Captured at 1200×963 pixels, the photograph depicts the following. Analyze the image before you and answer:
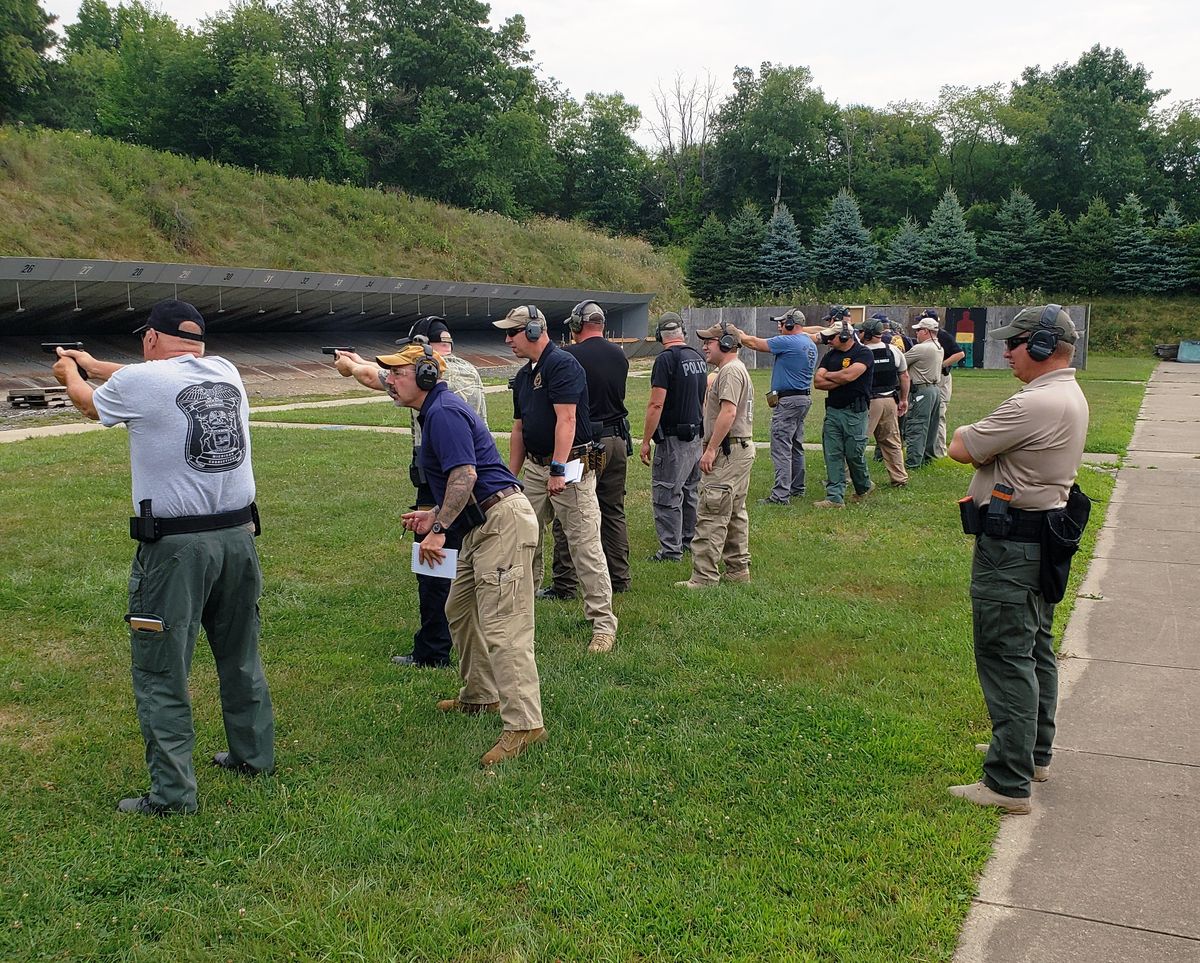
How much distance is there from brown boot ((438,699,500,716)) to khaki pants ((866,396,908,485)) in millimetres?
6995

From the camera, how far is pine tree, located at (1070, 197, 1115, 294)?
43.9 m

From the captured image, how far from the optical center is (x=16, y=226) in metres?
26.2

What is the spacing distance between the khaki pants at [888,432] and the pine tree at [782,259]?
3741 centimetres

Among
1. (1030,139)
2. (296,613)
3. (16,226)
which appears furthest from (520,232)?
(296,613)

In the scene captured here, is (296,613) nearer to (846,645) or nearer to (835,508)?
(846,645)

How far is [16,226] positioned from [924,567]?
27.0 metres

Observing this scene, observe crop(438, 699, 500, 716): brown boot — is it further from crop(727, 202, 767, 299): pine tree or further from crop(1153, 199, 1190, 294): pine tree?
crop(1153, 199, 1190, 294): pine tree

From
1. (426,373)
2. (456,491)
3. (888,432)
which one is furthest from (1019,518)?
(888,432)

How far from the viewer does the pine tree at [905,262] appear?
4559cm

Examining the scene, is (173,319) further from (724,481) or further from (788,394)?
(788,394)

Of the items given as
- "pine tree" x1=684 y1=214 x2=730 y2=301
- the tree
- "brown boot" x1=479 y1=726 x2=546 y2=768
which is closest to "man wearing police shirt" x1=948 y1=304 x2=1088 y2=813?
"brown boot" x1=479 y1=726 x2=546 y2=768

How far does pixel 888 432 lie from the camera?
36.6 feet

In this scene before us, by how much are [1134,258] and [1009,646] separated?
46788mm

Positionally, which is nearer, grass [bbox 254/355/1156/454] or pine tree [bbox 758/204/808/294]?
grass [bbox 254/355/1156/454]
